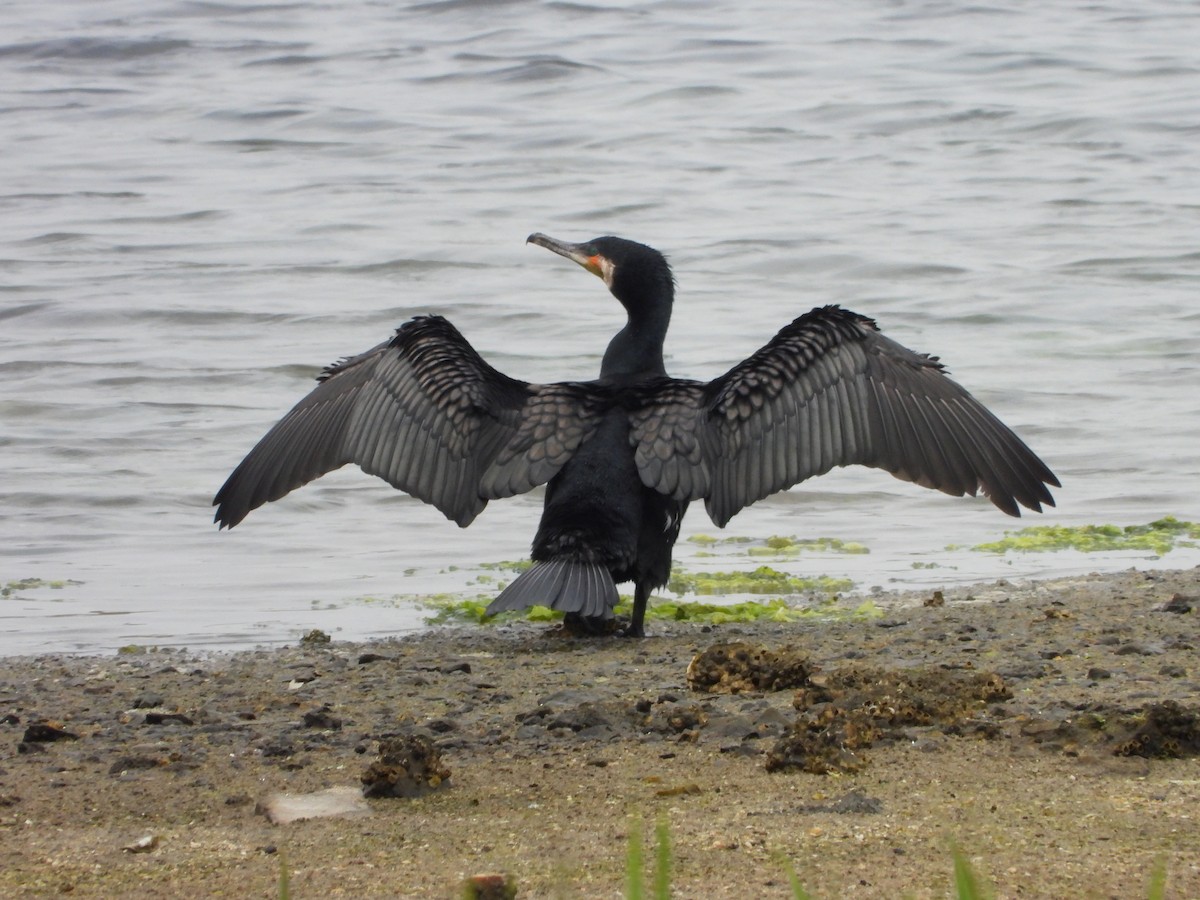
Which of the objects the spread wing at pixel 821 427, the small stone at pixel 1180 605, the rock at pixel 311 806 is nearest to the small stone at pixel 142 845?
the rock at pixel 311 806

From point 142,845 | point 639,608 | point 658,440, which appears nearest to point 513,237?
point 639,608

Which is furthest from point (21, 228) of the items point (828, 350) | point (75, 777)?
point (75, 777)

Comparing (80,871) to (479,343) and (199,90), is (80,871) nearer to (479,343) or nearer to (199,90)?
(479,343)

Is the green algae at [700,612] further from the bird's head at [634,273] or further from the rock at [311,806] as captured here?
the rock at [311,806]

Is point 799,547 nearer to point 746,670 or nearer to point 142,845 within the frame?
point 746,670

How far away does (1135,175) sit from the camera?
18781mm

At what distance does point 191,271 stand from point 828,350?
994 cm

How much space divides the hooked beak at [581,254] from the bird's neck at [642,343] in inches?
12.1

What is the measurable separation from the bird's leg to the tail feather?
0.33m

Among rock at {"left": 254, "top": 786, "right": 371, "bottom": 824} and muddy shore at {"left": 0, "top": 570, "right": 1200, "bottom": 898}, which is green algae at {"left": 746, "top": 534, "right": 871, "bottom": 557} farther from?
rock at {"left": 254, "top": 786, "right": 371, "bottom": 824}

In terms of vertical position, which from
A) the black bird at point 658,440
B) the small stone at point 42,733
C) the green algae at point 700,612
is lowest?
the small stone at point 42,733

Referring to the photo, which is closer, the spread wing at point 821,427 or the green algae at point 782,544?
the spread wing at point 821,427

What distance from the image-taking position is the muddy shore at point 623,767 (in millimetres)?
3594

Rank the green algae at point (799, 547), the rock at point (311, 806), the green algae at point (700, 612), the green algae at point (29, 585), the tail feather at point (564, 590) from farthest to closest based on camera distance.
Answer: the green algae at point (799, 547) < the green algae at point (29, 585) < the green algae at point (700, 612) < the tail feather at point (564, 590) < the rock at point (311, 806)
